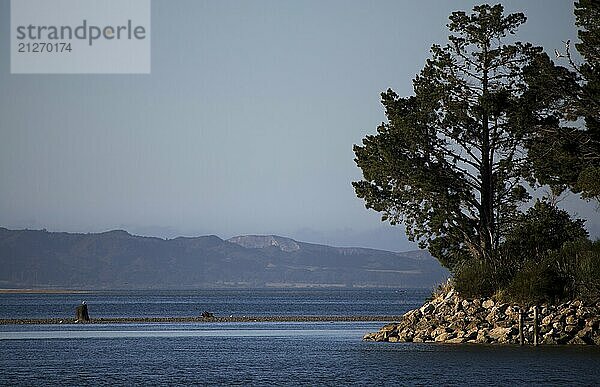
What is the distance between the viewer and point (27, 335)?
75.8 meters

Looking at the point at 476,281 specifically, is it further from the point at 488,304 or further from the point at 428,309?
the point at 428,309

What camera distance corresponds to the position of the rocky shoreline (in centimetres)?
5366

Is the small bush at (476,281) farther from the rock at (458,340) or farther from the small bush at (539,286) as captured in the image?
the rock at (458,340)

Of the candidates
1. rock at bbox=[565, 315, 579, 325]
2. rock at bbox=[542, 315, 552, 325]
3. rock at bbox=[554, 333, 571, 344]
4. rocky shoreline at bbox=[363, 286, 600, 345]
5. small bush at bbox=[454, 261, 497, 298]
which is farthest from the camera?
small bush at bbox=[454, 261, 497, 298]

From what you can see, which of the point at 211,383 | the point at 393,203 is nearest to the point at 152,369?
the point at 211,383

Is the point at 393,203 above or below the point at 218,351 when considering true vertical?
above

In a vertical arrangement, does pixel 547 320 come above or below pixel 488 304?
below

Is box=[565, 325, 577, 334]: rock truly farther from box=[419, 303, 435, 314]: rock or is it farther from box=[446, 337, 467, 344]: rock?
box=[419, 303, 435, 314]: rock

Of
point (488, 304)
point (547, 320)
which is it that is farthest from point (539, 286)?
point (488, 304)

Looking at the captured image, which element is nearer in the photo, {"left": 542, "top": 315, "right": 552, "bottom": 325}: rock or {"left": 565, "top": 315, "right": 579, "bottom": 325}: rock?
{"left": 565, "top": 315, "right": 579, "bottom": 325}: rock

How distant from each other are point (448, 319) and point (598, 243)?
26.8 feet

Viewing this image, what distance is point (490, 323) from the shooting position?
186 feet

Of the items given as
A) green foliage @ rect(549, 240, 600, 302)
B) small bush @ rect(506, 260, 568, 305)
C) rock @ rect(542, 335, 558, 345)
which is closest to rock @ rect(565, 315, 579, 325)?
rock @ rect(542, 335, 558, 345)

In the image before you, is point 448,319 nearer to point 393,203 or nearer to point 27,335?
point 393,203
